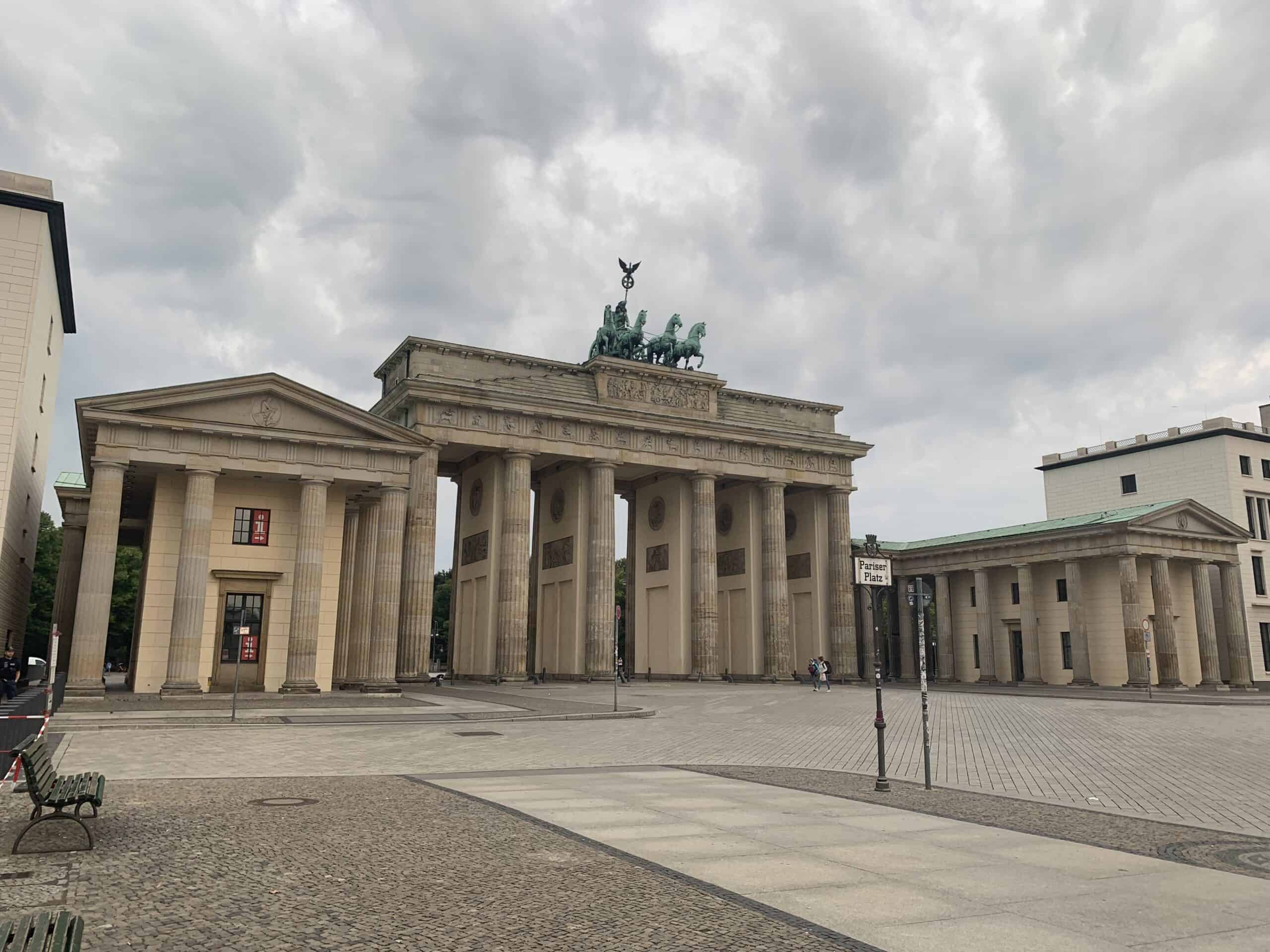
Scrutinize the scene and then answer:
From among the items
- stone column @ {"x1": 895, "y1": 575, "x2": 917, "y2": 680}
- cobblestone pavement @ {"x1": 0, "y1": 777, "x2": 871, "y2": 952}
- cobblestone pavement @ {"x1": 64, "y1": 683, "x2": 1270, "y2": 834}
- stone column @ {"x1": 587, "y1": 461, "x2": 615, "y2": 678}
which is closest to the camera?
cobblestone pavement @ {"x1": 0, "y1": 777, "x2": 871, "y2": 952}

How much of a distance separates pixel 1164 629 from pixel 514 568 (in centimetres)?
3907

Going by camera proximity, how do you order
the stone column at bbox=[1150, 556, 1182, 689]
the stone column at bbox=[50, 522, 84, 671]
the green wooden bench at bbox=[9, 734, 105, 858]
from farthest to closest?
the stone column at bbox=[1150, 556, 1182, 689]
the stone column at bbox=[50, 522, 84, 671]
the green wooden bench at bbox=[9, 734, 105, 858]

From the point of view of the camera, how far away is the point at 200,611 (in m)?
32.9

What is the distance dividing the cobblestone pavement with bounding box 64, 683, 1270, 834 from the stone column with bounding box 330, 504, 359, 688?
15.1 meters

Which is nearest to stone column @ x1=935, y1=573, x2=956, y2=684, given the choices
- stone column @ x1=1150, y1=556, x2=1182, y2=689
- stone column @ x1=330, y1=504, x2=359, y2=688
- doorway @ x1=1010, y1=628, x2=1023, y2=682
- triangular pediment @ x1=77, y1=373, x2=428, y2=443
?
doorway @ x1=1010, y1=628, x2=1023, y2=682

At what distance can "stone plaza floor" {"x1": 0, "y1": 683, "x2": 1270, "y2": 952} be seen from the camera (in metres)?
6.95

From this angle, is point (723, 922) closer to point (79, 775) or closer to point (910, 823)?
point (910, 823)

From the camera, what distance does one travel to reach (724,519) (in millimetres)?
65125

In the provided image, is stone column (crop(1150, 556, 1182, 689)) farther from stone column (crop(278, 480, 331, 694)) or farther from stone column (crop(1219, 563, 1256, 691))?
stone column (crop(278, 480, 331, 694))

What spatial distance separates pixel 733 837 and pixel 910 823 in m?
2.65

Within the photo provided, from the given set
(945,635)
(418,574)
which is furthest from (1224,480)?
(418,574)

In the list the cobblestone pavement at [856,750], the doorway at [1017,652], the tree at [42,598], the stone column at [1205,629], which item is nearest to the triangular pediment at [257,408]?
the cobblestone pavement at [856,750]

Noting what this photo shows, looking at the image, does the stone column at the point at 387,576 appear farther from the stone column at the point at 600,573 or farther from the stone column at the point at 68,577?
the stone column at the point at 68,577

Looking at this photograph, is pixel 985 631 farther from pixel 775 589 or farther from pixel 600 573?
pixel 600 573
